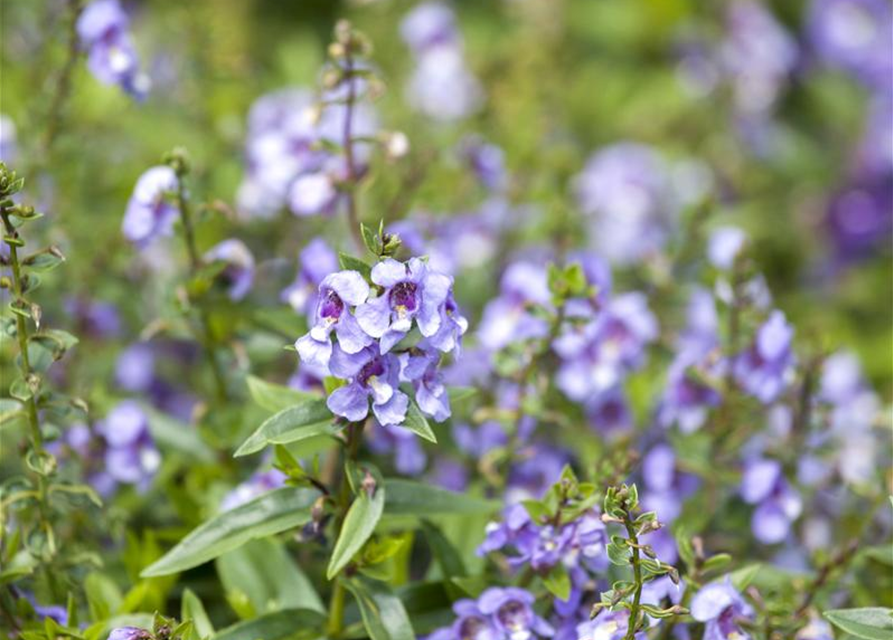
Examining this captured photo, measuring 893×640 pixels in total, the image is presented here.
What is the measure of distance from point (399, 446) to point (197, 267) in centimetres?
58

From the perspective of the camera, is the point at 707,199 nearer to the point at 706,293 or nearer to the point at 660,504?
the point at 706,293

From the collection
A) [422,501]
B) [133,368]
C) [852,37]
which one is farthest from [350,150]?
[852,37]

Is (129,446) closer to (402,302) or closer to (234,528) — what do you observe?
(234,528)

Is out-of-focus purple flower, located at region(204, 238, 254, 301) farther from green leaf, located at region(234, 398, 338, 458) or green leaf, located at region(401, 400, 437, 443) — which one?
green leaf, located at region(401, 400, 437, 443)

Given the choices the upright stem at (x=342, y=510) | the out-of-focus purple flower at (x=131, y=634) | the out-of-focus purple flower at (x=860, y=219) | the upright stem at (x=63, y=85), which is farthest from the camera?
the out-of-focus purple flower at (x=860, y=219)

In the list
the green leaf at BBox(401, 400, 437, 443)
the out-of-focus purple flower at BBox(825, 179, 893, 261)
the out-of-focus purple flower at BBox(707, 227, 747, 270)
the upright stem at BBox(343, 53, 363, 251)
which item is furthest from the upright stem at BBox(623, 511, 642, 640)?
the out-of-focus purple flower at BBox(825, 179, 893, 261)

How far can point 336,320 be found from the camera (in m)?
1.81

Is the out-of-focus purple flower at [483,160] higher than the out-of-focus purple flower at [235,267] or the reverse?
higher

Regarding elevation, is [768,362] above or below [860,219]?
below

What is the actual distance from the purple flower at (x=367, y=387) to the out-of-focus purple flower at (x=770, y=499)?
1060 mm

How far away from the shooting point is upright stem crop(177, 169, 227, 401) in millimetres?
2389

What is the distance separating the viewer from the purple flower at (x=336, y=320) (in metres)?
1.77

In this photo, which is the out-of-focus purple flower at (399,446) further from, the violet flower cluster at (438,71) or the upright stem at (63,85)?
the violet flower cluster at (438,71)

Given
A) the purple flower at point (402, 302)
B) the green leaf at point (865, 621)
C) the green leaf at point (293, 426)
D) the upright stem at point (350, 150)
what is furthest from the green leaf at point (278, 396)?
the green leaf at point (865, 621)
